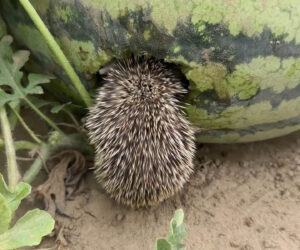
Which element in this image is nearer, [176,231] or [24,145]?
[176,231]

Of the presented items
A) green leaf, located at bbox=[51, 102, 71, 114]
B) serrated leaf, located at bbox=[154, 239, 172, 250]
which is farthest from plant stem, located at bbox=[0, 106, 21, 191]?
serrated leaf, located at bbox=[154, 239, 172, 250]

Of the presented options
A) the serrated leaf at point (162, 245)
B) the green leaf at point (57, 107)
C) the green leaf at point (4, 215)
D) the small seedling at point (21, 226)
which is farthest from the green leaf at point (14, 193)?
the green leaf at point (57, 107)

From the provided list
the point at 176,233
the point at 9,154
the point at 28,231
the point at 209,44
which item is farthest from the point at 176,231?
the point at 9,154

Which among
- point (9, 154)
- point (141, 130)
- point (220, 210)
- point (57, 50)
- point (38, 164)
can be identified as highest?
point (57, 50)

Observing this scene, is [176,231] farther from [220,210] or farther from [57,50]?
[57,50]

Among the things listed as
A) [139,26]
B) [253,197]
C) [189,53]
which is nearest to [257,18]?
[189,53]

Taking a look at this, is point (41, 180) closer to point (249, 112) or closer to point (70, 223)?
point (70, 223)
